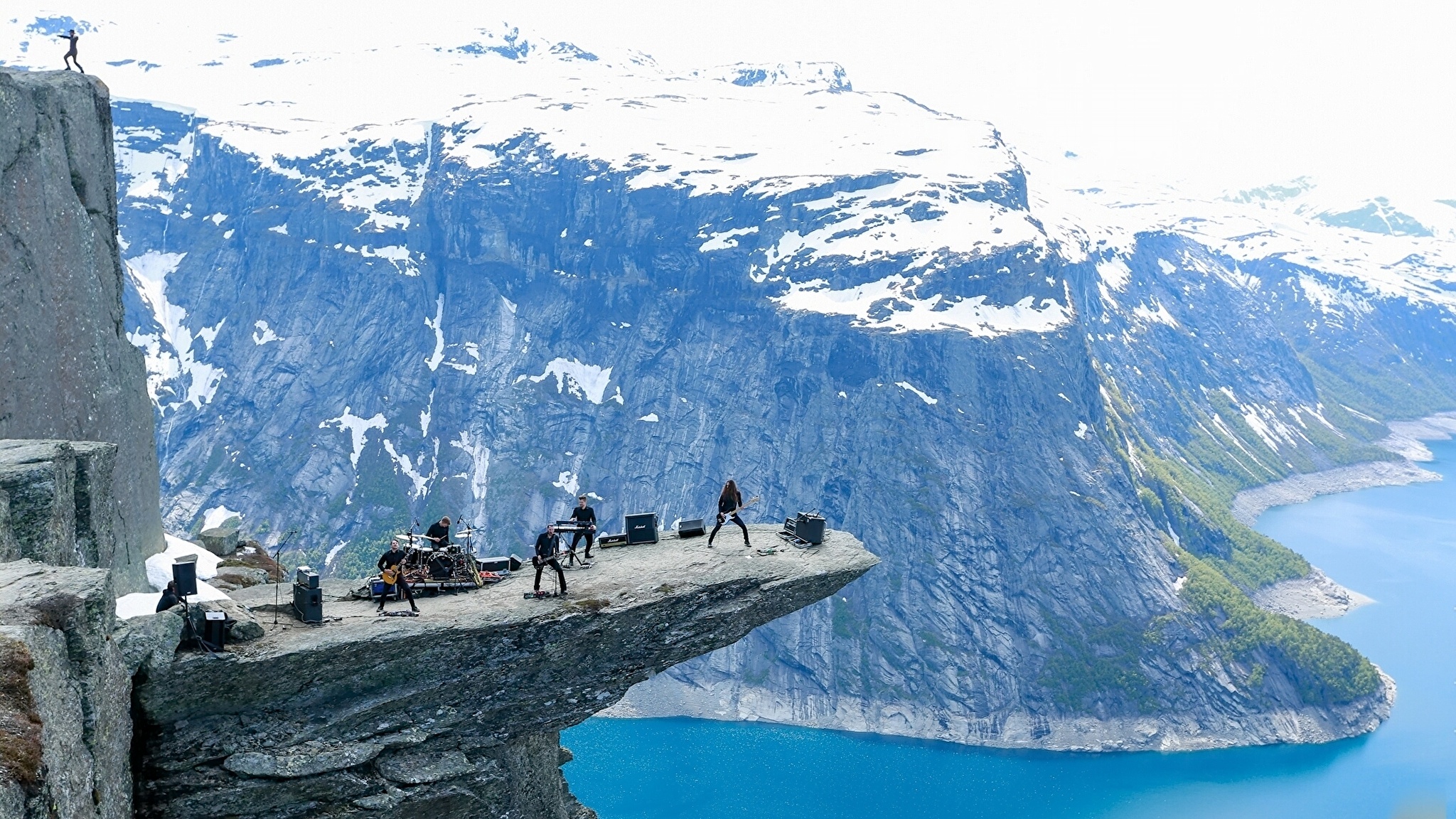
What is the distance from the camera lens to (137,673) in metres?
35.2

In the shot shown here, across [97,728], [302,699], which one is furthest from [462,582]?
[97,728]

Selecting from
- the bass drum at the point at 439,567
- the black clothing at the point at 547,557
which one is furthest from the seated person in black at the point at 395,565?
the black clothing at the point at 547,557

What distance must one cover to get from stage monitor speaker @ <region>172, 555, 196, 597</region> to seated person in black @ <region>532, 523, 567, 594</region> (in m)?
11.4

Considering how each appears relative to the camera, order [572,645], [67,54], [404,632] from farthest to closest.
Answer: [67,54] → [572,645] → [404,632]

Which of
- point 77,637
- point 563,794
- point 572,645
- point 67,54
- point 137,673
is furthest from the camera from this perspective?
point 67,54

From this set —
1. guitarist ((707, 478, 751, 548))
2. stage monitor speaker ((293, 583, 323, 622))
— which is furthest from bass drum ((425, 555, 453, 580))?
guitarist ((707, 478, 751, 548))

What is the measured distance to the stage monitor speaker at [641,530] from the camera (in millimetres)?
52950

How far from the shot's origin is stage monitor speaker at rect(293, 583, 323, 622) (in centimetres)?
4053

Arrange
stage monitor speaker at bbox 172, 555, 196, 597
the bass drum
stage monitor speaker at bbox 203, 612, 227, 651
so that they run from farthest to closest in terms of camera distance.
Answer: the bass drum, stage monitor speaker at bbox 172, 555, 196, 597, stage monitor speaker at bbox 203, 612, 227, 651

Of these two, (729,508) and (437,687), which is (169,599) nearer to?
(437,687)

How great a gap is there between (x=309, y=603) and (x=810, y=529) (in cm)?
Answer: 2114

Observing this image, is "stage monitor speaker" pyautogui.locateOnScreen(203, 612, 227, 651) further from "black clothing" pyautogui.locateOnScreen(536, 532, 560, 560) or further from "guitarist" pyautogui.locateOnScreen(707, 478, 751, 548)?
"guitarist" pyautogui.locateOnScreen(707, 478, 751, 548)

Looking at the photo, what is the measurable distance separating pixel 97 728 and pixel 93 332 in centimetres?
2302

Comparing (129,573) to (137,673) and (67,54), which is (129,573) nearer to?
(137,673)
